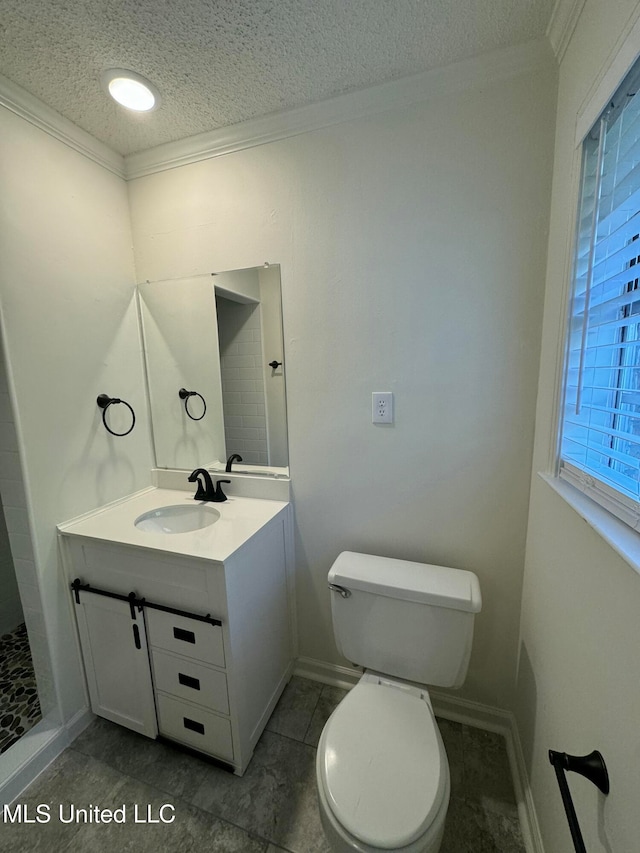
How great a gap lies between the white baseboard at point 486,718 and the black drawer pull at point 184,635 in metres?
0.70

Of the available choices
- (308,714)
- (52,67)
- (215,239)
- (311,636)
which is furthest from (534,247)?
(308,714)

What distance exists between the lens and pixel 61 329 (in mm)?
1330

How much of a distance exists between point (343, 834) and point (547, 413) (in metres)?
1.24

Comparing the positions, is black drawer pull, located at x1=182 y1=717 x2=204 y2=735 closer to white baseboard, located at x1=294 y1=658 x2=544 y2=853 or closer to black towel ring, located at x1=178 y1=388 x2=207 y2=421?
white baseboard, located at x1=294 y1=658 x2=544 y2=853

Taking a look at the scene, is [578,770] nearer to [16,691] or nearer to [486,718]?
[486,718]

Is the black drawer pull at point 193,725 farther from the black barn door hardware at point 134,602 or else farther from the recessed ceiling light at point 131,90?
the recessed ceiling light at point 131,90

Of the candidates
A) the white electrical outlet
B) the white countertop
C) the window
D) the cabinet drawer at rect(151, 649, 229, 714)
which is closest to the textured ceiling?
the window

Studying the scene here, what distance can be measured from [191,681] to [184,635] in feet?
0.62

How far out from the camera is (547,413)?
1.06m

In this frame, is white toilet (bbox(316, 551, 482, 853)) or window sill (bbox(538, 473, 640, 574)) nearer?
Answer: window sill (bbox(538, 473, 640, 574))

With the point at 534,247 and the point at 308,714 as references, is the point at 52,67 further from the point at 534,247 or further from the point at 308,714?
the point at 308,714

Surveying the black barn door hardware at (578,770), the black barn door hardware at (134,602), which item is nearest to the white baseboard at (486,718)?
the black barn door hardware at (578,770)

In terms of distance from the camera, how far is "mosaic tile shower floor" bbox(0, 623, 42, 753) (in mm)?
1392

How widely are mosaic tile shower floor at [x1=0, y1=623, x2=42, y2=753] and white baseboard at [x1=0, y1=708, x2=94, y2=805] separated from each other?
0.15 m
